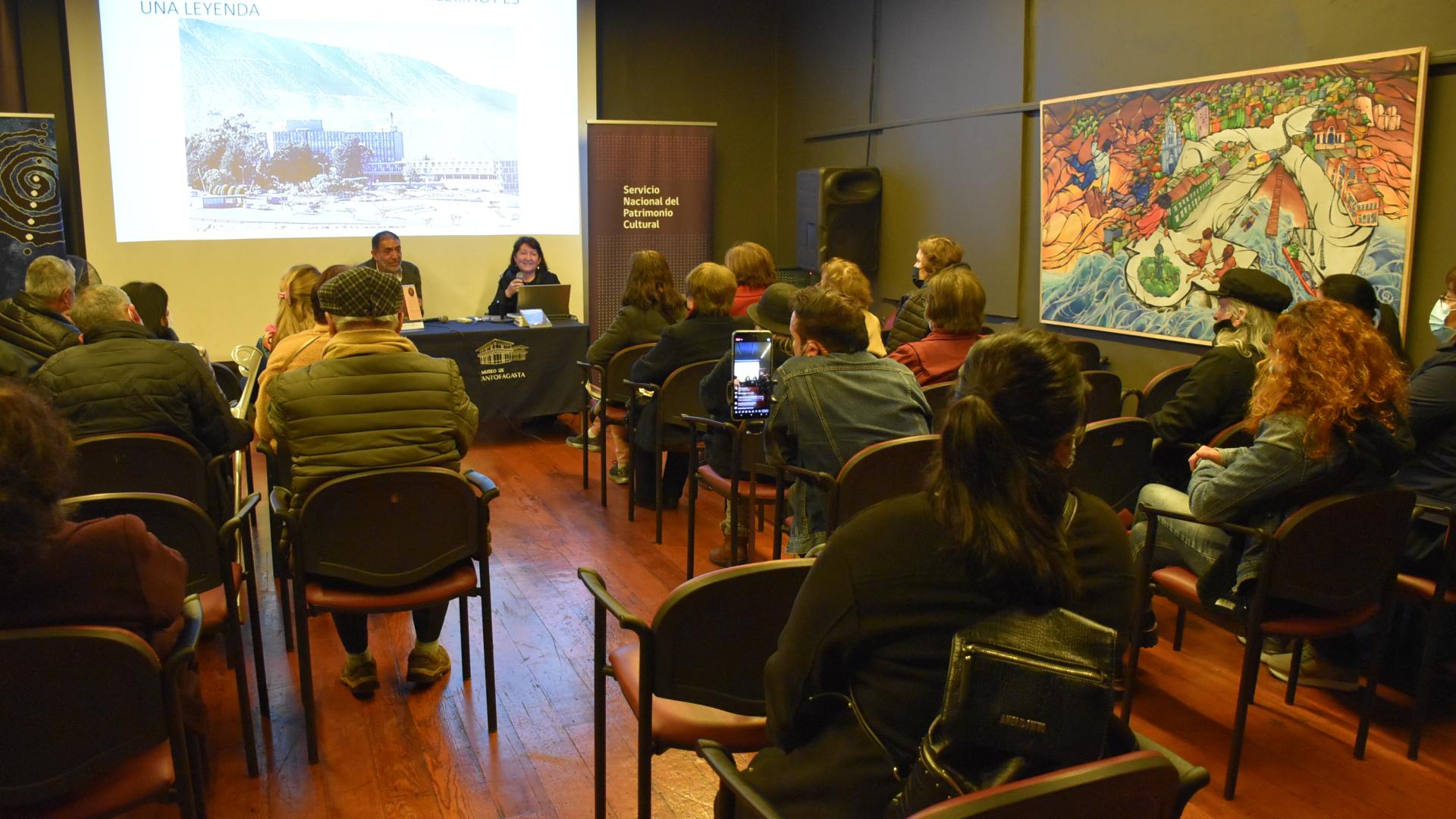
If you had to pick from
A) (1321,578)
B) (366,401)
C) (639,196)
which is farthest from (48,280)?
(639,196)

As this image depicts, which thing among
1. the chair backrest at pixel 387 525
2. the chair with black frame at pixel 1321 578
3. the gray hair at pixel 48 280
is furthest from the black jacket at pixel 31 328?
the chair with black frame at pixel 1321 578

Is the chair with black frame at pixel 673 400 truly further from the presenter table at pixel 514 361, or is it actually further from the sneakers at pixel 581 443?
the presenter table at pixel 514 361

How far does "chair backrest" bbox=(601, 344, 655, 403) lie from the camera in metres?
4.96

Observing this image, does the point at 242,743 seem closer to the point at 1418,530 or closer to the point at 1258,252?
the point at 1418,530

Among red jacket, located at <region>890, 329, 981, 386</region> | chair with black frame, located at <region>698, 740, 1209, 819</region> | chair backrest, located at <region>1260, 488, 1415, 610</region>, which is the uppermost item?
red jacket, located at <region>890, 329, 981, 386</region>

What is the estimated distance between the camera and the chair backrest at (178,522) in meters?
2.36

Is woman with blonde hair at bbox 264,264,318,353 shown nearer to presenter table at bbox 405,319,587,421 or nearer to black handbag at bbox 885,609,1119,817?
presenter table at bbox 405,319,587,421

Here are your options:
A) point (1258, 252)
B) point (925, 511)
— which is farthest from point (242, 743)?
point (1258, 252)

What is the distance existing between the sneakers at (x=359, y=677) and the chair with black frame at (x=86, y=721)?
1222mm

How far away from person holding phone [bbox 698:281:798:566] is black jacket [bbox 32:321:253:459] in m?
1.62

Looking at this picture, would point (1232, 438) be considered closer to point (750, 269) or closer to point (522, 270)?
point (750, 269)

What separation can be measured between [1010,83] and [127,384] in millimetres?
4772

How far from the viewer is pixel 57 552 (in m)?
1.74

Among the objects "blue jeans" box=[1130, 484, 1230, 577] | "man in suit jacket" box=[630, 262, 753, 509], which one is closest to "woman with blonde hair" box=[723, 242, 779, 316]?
"man in suit jacket" box=[630, 262, 753, 509]
